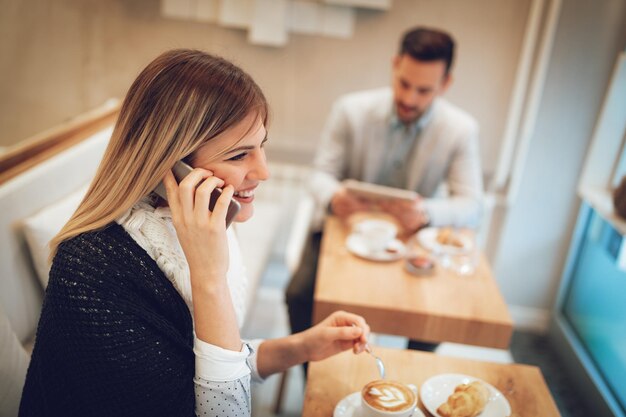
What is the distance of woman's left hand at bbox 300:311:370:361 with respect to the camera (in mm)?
1193

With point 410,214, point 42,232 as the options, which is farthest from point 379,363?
point 42,232

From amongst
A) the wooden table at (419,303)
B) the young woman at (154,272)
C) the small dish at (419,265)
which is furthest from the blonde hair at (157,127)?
the small dish at (419,265)

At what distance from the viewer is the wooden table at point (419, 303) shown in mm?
1542

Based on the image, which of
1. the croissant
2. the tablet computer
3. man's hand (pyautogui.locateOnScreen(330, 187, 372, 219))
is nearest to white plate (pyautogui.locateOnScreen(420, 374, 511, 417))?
the croissant

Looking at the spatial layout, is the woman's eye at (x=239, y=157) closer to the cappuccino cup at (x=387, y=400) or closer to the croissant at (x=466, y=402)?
the cappuccino cup at (x=387, y=400)

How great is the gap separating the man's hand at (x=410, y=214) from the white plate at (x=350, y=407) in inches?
40.9

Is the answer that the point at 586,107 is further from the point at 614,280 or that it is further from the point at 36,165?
the point at 36,165

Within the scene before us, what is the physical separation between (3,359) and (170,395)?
22.3 inches

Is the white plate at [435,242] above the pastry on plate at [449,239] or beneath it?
beneath

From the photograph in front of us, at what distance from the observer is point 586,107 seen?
2512mm

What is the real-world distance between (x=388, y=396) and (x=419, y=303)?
59cm

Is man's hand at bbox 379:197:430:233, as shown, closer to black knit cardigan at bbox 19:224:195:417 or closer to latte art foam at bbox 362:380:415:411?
latte art foam at bbox 362:380:415:411

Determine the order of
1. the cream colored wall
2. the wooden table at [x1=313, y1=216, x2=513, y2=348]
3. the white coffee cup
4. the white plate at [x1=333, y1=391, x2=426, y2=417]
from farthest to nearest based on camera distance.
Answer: the cream colored wall → the white coffee cup → the wooden table at [x1=313, y1=216, x2=513, y2=348] → the white plate at [x1=333, y1=391, x2=426, y2=417]

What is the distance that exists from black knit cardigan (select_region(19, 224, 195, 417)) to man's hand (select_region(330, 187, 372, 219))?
117cm
